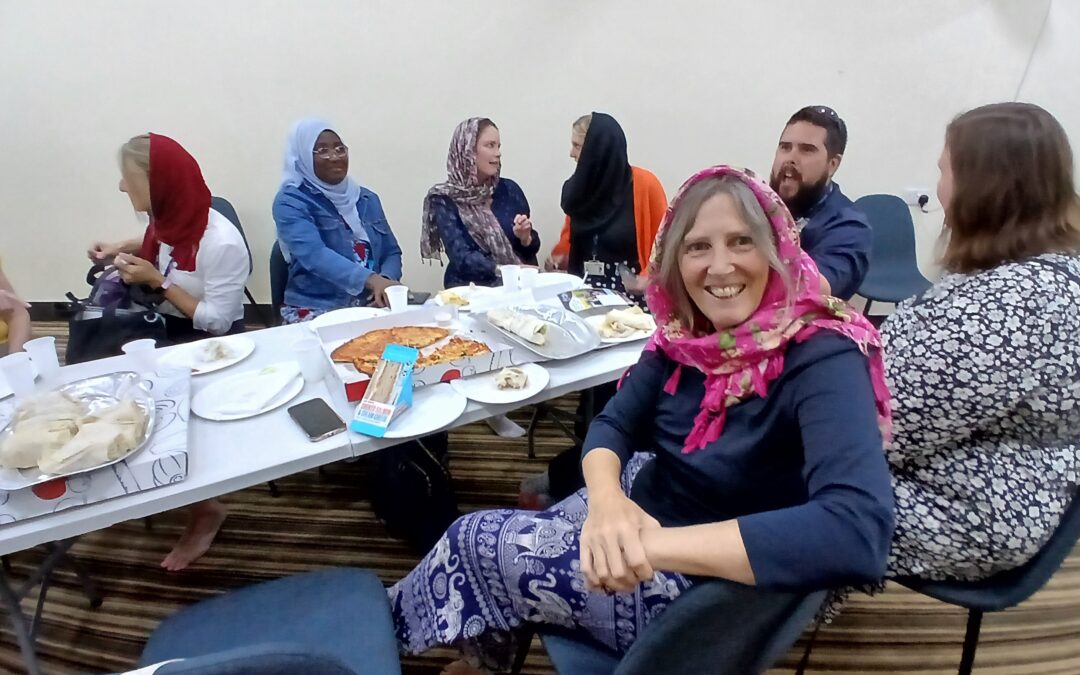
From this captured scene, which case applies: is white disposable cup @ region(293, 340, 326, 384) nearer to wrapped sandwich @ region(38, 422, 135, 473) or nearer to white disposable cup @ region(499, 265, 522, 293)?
wrapped sandwich @ region(38, 422, 135, 473)

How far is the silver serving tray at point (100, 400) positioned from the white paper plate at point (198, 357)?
5.8 inches

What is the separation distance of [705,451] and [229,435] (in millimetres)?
940

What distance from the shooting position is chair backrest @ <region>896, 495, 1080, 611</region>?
1.04m

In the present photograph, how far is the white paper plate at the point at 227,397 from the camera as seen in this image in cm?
125

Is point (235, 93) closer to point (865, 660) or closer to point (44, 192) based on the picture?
point (44, 192)

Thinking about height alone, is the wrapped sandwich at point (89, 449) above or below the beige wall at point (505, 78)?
below

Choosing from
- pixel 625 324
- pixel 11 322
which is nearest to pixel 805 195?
pixel 625 324

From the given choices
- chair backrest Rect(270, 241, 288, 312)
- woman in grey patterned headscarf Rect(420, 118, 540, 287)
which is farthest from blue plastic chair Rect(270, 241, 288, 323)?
woman in grey patterned headscarf Rect(420, 118, 540, 287)

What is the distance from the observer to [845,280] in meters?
1.81

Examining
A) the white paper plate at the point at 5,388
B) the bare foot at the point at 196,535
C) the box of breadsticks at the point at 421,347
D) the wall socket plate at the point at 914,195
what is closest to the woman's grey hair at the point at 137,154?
the white paper plate at the point at 5,388

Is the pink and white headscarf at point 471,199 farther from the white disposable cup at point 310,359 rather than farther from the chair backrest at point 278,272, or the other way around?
the white disposable cup at point 310,359

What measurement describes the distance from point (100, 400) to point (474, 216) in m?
1.75

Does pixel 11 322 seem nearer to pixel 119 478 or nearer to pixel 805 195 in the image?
pixel 119 478

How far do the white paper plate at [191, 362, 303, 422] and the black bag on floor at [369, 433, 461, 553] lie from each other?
1.72 feet
